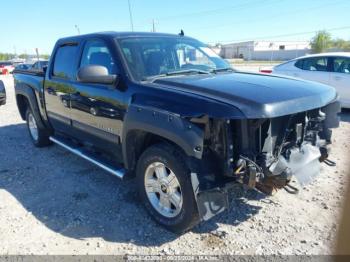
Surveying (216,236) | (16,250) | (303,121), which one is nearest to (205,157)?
(216,236)

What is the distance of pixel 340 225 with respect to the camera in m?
3.27

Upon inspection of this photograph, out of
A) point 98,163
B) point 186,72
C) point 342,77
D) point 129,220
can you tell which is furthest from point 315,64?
point 129,220

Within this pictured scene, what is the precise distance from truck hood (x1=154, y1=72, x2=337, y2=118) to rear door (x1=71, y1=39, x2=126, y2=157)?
1.94 ft

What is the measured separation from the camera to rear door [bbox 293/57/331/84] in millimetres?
8172

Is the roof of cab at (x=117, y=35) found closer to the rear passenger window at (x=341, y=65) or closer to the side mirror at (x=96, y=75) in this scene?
the side mirror at (x=96, y=75)

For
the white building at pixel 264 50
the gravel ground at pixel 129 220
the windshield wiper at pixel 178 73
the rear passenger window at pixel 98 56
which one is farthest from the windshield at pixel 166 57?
the white building at pixel 264 50

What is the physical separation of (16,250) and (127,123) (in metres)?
1.62

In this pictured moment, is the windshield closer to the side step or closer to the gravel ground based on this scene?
the side step

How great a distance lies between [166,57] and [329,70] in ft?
19.4

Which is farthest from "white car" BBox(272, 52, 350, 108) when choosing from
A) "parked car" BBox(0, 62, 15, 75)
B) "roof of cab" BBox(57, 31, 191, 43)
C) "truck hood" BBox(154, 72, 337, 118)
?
"parked car" BBox(0, 62, 15, 75)

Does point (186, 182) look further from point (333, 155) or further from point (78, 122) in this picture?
point (333, 155)

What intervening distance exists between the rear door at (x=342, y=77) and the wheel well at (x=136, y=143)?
21.0 ft

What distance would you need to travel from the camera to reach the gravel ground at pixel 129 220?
300 centimetres

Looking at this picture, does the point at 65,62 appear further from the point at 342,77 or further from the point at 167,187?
the point at 342,77
